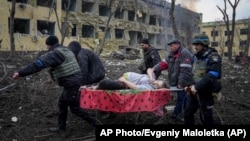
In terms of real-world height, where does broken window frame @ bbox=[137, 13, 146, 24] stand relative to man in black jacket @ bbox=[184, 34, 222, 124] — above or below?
above

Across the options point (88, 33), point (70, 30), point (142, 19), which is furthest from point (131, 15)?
point (70, 30)

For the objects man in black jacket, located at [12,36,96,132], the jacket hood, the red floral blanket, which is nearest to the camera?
man in black jacket, located at [12,36,96,132]

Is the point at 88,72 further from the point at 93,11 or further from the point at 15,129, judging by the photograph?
the point at 93,11

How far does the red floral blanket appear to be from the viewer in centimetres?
555

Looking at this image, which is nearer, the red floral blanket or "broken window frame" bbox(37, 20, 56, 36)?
the red floral blanket

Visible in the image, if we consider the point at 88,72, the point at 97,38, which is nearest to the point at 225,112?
the point at 88,72

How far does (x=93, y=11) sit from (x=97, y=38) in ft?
11.6

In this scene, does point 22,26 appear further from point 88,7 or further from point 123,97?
point 123,97

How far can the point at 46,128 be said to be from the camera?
19.5ft

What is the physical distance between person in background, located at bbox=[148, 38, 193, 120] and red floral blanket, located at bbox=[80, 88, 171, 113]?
0.52 m

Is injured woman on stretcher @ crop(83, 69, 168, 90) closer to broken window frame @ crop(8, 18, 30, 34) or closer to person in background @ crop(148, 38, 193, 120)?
person in background @ crop(148, 38, 193, 120)

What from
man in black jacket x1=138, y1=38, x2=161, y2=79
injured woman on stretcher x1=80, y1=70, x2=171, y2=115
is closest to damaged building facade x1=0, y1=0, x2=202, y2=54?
man in black jacket x1=138, y1=38, x2=161, y2=79

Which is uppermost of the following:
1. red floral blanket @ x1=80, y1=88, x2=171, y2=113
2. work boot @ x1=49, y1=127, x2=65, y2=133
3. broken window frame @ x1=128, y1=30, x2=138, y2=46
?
broken window frame @ x1=128, y1=30, x2=138, y2=46

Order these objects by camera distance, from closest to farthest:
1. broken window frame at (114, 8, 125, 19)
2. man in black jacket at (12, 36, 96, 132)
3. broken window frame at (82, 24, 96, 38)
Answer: man in black jacket at (12, 36, 96, 132)
broken window frame at (82, 24, 96, 38)
broken window frame at (114, 8, 125, 19)
